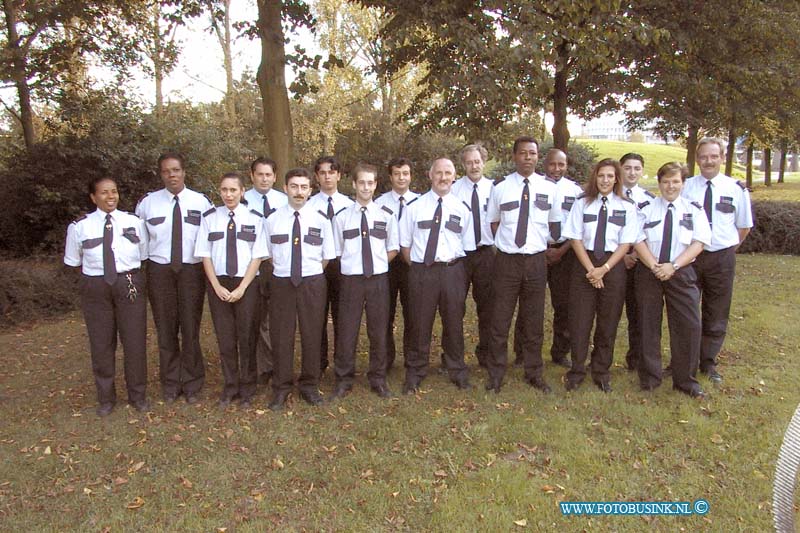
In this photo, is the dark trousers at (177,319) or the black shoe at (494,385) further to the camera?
the black shoe at (494,385)

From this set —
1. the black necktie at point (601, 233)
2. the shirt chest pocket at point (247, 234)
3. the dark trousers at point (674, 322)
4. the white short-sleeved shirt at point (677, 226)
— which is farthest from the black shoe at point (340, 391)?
the white short-sleeved shirt at point (677, 226)

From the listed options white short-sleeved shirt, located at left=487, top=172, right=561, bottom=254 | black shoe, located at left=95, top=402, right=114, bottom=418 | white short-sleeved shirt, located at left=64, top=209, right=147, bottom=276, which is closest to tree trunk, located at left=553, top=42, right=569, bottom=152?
white short-sleeved shirt, located at left=487, top=172, right=561, bottom=254

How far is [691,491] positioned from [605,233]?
7.20 feet

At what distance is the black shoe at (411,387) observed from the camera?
560 cm

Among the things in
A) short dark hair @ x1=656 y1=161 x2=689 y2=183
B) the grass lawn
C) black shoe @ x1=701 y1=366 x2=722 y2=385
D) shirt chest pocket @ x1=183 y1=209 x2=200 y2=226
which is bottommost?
the grass lawn

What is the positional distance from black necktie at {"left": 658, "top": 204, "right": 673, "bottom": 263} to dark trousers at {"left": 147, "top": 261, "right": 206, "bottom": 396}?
404 centimetres

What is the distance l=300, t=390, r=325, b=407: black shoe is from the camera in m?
5.36

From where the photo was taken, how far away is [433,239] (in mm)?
5371

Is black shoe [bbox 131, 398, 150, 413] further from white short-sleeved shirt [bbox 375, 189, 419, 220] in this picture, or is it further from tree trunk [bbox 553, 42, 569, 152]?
tree trunk [bbox 553, 42, 569, 152]

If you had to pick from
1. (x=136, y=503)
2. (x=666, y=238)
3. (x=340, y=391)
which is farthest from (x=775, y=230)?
(x=136, y=503)

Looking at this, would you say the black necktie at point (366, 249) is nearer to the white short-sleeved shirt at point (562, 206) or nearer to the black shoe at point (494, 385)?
the black shoe at point (494, 385)

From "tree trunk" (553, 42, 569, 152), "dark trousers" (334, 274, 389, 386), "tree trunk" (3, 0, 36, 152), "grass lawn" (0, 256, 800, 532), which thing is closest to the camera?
"grass lawn" (0, 256, 800, 532)

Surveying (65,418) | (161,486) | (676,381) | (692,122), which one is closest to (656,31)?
(676,381)

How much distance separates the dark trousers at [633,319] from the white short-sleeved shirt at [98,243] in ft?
14.5
